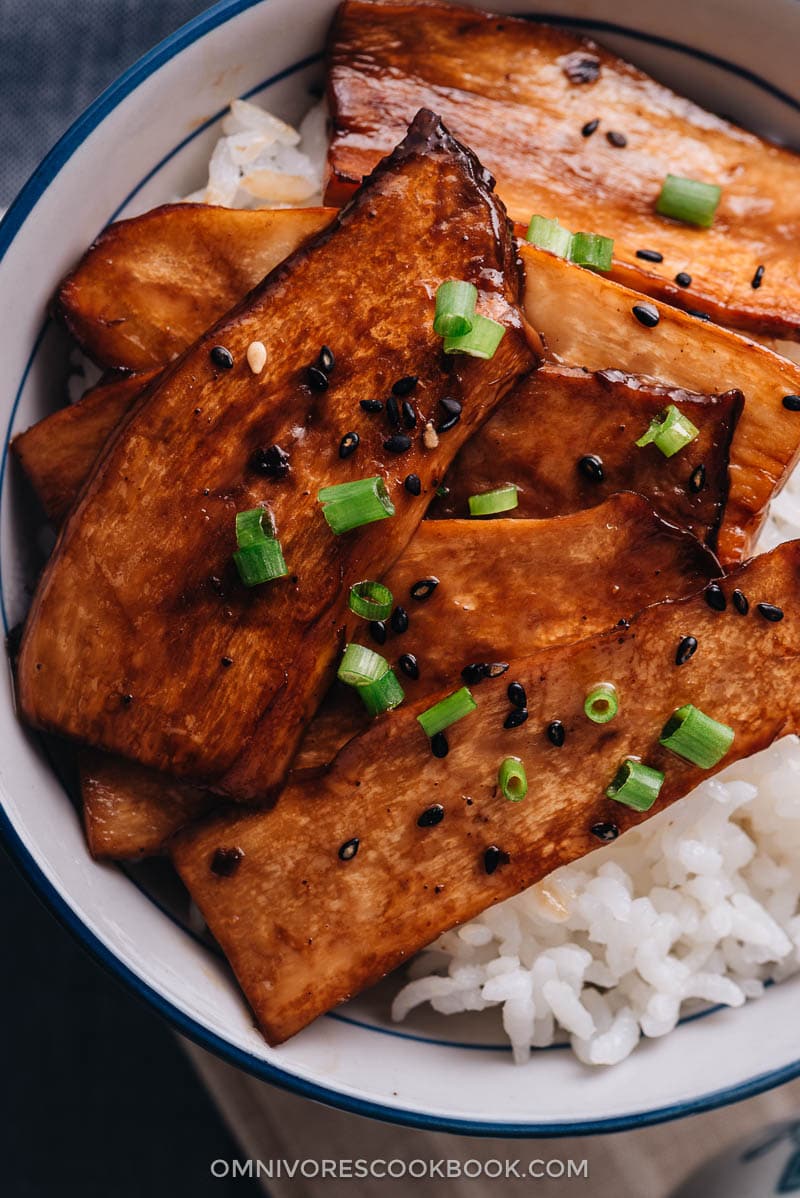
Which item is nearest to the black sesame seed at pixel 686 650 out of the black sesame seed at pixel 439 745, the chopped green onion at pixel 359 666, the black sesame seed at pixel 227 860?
the black sesame seed at pixel 439 745

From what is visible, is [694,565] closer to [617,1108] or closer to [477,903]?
[477,903]

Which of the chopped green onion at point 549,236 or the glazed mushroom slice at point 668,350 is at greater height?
the chopped green onion at point 549,236

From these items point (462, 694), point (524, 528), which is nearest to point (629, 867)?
point (462, 694)

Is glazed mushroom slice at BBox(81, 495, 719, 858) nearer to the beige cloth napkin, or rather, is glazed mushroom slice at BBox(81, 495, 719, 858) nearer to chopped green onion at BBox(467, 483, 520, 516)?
chopped green onion at BBox(467, 483, 520, 516)

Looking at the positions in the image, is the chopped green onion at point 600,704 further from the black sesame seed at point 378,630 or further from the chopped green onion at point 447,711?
the black sesame seed at point 378,630

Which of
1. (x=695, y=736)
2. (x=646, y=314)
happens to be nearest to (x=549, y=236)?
(x=646, y=314)

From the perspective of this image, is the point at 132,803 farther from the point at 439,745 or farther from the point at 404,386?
the point at 404,386

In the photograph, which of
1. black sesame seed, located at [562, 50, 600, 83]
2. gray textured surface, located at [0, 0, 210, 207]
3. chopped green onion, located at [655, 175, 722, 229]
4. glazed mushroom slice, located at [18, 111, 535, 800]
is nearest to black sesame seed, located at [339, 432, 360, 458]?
glazed mushroom slice, located at [18, 111, 535, 800]
